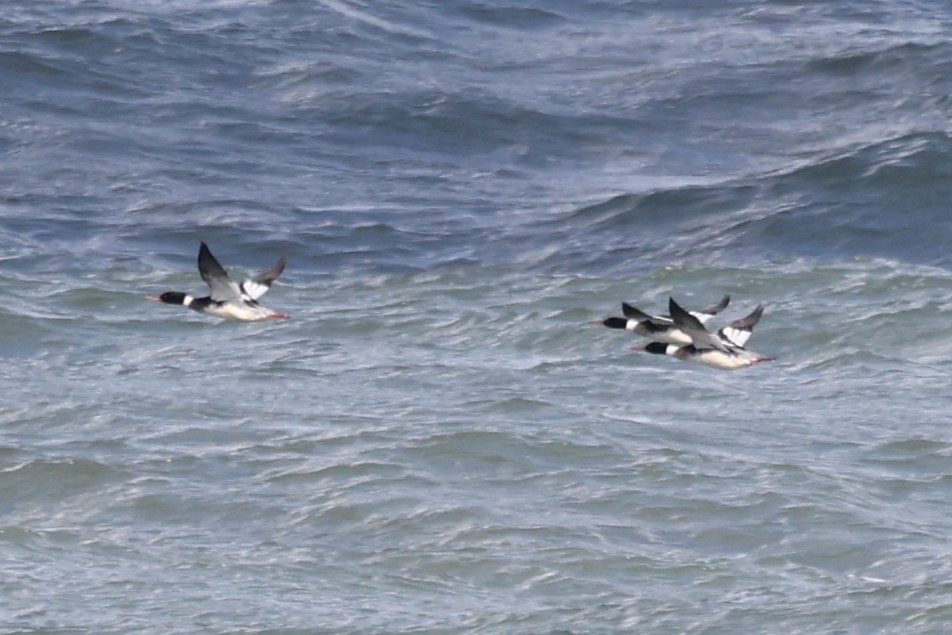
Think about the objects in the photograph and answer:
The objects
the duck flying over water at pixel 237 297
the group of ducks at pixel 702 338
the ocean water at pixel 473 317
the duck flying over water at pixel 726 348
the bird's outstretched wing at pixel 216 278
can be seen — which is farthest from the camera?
the duck flying over water at pixel 726 348

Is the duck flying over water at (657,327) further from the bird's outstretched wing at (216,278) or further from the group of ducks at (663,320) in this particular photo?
the bird's outstretched wing at (216,278)

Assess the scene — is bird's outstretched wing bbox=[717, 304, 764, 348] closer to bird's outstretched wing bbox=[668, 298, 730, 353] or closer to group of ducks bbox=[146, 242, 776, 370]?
group of ducks bbox=[146, 242, 776, 370]

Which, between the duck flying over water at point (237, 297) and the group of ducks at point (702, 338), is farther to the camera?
the group of ducks at point (702, 338)

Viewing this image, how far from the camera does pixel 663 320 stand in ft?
49.2

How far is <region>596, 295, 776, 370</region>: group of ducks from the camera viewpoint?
14.1 metres

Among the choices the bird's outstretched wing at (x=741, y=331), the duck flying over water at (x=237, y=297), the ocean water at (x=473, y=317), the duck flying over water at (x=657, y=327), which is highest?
the duck flying over water at (x=237, y=297)

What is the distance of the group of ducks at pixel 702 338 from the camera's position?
553 inches

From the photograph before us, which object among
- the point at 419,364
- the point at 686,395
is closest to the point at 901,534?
the point at 686,395

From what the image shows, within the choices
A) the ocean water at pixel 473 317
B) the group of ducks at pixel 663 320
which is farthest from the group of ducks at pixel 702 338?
the ocean water at pixel 473 317

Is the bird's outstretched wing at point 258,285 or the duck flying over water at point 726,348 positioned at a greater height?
the bird's outstretched wing at point 258,285

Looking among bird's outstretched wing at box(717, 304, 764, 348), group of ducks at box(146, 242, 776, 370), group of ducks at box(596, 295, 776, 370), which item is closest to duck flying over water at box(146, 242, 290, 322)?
group of ducks at box(146, 242, 776, 370)

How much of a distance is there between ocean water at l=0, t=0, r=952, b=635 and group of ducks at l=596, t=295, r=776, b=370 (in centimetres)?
64

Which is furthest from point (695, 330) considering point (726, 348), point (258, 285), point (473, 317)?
point (473, 317)

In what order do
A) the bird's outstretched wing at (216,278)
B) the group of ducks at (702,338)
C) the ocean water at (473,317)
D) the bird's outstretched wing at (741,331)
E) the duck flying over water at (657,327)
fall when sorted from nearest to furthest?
the ocean water at (473,317) → the bird's outstretched wing at (216,278) → the group of ducks at (702,338) → the bird's outstretched wing at (741,331) → the duck flying over water at (657,327)
